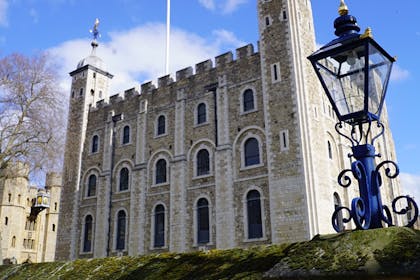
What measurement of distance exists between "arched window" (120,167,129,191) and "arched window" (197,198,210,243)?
6268 mm

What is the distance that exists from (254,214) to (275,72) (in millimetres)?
7021

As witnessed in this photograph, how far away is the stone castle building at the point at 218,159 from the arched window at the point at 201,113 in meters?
0.08

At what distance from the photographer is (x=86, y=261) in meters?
7.30

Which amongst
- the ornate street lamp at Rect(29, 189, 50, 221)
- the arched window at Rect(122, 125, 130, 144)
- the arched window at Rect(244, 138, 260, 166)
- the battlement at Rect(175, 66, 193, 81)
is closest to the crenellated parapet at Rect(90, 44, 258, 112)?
the battlement at Rect(175, 66, 193, 81)

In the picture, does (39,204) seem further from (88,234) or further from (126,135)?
(126,135)

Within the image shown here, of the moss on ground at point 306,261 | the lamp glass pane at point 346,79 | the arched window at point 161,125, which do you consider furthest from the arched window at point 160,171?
the lamp glass pane at point 346,79

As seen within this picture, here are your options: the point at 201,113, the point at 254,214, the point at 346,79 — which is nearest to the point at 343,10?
the point at 346,79

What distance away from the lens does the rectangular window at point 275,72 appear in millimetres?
20188

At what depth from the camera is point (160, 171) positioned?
2417 centimetres

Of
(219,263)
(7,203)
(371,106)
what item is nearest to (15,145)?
(219,263)

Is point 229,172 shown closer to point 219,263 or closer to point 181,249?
point 181,249

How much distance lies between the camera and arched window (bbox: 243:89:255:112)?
21.3m

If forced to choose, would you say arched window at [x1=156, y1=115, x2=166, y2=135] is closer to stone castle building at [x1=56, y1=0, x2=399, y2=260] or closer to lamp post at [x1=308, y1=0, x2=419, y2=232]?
stone castle building at [x1=56, y1=0, x2=399, y2=260]

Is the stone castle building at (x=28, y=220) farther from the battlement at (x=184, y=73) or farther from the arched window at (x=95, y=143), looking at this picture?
the battlement at (x=184, y=73)
